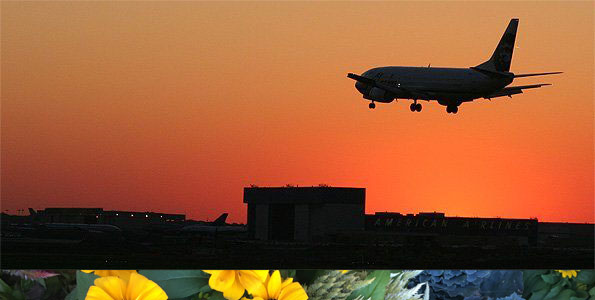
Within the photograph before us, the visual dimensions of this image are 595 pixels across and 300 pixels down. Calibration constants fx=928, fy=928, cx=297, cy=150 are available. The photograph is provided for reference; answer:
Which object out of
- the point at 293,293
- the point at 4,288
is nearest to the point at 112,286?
the point at 4,288

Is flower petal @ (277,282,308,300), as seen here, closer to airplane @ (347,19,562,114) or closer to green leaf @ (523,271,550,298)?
green leaf @ (523,271,550,298)

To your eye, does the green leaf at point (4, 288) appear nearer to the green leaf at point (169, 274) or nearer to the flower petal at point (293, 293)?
the green leaf at point (169, 274)

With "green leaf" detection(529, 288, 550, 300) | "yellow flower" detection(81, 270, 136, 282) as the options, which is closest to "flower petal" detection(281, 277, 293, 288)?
"yellow flower" detection(81, 270, 136, 282)

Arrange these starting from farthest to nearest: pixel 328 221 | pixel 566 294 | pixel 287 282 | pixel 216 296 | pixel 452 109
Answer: pixel 328 221 < pixel 452 109 < pixel 566 294 < pixel 287 282 < pixel 216 296

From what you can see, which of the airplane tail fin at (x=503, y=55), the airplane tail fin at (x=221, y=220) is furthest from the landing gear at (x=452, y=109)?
the airplane tail fin at (x=221, y=220)

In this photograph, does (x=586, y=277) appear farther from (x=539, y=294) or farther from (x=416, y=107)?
(x=416, y=107)
